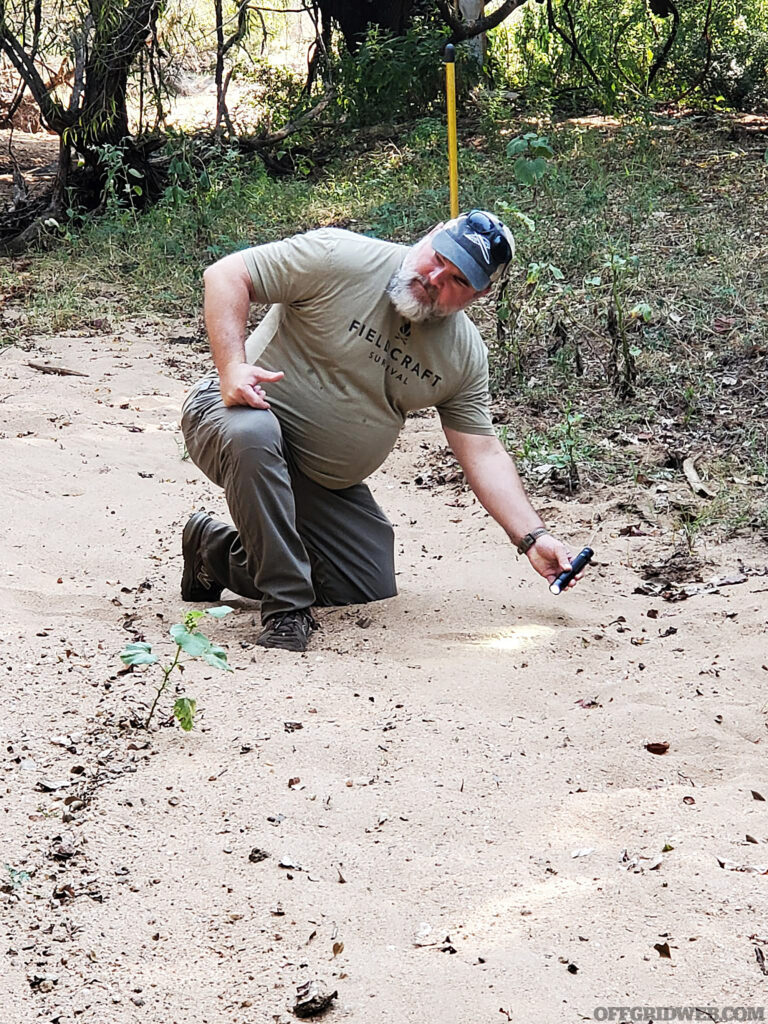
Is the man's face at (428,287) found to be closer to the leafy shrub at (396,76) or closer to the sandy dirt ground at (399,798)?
the sandy dirt ground at (399,798)

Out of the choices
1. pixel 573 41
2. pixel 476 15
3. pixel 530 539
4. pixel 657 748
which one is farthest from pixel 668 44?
pixel 657 748

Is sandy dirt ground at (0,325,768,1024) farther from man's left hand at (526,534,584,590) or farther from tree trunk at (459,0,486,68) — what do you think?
tree trunk at (459,0,486,68)

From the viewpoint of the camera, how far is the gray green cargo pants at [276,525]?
3350 millimetres

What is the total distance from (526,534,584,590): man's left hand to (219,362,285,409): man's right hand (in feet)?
2.84

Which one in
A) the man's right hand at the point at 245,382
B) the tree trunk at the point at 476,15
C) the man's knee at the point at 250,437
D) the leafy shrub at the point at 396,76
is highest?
the tree trunk at the point at 476,15

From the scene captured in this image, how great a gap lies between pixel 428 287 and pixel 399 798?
146 cm

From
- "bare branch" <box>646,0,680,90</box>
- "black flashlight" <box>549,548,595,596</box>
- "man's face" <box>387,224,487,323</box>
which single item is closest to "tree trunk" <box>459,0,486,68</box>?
"bare branch" <box>646,0,680,90</box>

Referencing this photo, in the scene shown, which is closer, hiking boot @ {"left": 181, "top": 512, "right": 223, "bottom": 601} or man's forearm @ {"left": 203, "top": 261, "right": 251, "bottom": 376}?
man's forearm @ {"left": 203, "top": 261, "right": 251, "bottom": 376}

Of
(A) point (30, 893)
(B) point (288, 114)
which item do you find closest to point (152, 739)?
(A) point (30, 893)

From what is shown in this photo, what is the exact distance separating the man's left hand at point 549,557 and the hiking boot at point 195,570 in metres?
1.03

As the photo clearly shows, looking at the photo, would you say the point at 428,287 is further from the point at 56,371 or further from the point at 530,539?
the point at 56,371

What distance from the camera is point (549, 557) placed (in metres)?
3.34

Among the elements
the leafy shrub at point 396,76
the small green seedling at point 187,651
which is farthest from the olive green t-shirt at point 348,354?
the leafy shrub at point 396,76

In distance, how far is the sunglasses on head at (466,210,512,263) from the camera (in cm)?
324
